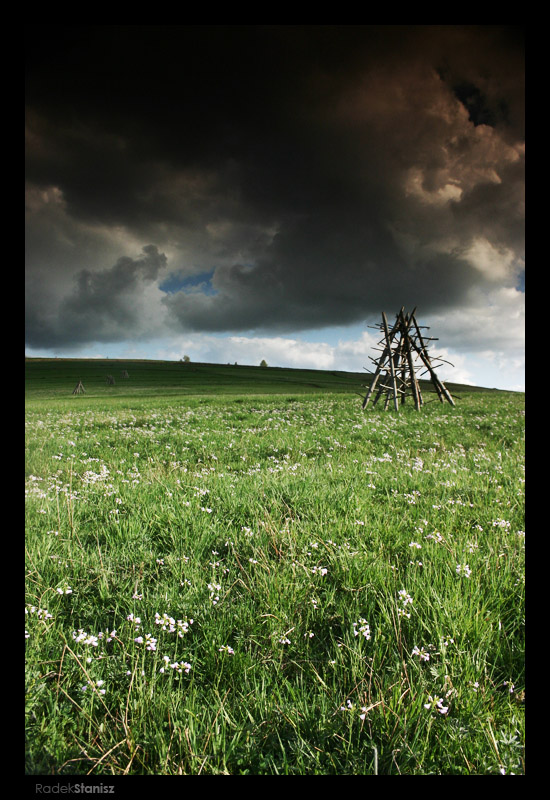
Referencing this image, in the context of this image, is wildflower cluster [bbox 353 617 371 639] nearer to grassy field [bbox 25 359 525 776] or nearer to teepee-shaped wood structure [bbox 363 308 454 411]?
grassy field [bbox 25 359 525 776]

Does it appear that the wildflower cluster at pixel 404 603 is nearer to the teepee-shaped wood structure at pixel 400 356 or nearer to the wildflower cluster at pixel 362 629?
the wildflower cluster at pixel 362 629

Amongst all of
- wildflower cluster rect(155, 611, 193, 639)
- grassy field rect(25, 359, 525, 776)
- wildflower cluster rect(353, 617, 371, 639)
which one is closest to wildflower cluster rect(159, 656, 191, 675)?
grassy field rect(25, 359, 525, 776)

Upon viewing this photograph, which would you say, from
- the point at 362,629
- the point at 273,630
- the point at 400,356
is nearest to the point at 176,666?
the point at 273,630

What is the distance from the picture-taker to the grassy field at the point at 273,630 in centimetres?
180

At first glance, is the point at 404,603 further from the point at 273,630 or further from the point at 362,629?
the point at 273,630

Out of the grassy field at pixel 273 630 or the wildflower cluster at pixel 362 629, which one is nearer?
the grassy field at pixel 273 630

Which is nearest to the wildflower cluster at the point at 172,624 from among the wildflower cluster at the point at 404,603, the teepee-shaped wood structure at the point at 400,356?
the wildflower cluster at the point at 404,603

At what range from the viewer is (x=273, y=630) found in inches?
103

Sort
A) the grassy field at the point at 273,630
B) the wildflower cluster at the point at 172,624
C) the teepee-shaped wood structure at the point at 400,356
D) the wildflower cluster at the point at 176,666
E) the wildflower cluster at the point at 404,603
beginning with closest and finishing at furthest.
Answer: the grassy field at the point at 273,630 < the wildflower cluster at the point at 176,666 < the wildflower cluster at the point at 172,624 < the wildflower cluster at the point at 404,603 < the teepee-shaped wood structure at the point at 400,356

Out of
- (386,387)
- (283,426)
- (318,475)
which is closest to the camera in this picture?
(318,475)

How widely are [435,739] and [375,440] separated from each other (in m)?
Answer: 9.51

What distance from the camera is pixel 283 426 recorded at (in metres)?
13.4
